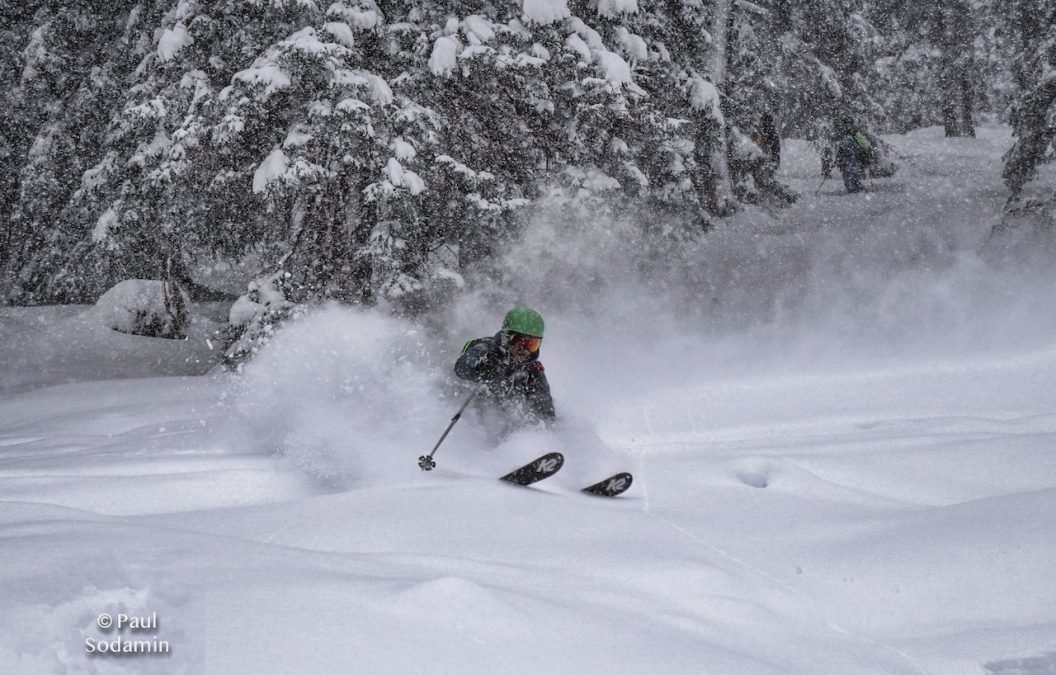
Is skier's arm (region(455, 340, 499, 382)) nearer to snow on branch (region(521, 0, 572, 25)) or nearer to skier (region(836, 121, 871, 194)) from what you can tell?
snow on branch (region(521, 0, 572, 25))

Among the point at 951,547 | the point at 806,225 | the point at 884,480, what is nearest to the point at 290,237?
the point at 884,480

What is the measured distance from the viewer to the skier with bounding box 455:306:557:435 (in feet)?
21.8

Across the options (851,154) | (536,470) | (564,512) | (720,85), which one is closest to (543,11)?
(536,470)

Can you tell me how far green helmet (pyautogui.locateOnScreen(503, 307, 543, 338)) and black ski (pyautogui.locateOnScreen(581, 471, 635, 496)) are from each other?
1823 mm

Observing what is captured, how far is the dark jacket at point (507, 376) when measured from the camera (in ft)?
21.9

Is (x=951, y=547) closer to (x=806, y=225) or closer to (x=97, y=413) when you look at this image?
(x=97, y=413)

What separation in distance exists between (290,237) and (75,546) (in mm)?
8393

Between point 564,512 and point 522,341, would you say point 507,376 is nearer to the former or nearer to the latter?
point 522,341

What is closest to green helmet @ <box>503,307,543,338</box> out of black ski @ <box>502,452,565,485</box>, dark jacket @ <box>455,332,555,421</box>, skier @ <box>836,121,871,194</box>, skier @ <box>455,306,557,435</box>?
skier @ <box>455,306,557,435</box>

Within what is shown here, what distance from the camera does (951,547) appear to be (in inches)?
155

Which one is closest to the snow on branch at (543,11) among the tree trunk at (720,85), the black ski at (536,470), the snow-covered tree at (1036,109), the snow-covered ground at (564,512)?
the snow-covered ground at (564,512)

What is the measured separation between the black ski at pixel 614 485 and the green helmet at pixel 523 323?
182 cm

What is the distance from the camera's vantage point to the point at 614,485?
5297 mm

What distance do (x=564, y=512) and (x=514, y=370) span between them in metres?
2.27
